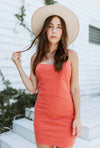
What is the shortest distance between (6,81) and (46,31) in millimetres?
2028

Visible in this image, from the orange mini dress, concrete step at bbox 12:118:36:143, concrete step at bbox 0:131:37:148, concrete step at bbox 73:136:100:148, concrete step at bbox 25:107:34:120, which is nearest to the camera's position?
the orange mini dress

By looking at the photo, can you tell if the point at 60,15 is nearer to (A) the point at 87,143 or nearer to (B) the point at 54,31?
(B) the point at 54,31

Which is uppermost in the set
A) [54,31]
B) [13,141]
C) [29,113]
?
[54,31]

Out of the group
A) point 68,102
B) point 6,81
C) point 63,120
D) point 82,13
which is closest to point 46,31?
point 68,102

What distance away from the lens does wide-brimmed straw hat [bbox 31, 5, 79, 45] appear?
160 centimetres

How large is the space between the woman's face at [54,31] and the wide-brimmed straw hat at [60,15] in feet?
0.28

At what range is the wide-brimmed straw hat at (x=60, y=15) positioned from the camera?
160 centimetres

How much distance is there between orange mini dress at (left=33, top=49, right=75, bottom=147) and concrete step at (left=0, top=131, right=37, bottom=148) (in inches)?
45.9

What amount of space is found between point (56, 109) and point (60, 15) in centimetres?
84

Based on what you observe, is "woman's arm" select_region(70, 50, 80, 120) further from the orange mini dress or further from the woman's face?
the woman's face

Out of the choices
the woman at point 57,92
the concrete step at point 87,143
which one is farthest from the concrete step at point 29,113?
the woman at point 57,92

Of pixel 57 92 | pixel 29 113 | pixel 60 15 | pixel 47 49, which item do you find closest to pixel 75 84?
pixel 57 92

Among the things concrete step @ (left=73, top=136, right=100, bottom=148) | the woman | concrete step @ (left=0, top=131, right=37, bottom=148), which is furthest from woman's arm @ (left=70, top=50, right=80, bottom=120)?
concrete step @ (left=0, top=131, right=37, bottom=148)

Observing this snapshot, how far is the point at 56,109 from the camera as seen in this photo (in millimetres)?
1451
